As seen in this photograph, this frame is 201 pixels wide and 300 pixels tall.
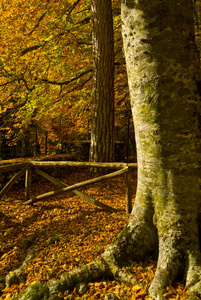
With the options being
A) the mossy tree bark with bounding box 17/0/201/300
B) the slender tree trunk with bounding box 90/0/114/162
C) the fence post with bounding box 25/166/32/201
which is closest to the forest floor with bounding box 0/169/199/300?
the mossy tree bark with bounding box 17/0/201/300

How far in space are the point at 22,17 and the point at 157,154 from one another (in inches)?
334

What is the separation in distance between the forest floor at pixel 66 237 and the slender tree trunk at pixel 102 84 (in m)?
1.11

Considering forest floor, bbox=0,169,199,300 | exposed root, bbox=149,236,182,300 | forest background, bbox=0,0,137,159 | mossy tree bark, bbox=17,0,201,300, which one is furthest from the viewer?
forest background, bbox=0,0,137,159

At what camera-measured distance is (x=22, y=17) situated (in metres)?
8.52

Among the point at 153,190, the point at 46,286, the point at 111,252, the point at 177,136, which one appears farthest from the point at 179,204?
the point at 46,286

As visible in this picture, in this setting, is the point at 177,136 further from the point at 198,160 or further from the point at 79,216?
the point at 79,216

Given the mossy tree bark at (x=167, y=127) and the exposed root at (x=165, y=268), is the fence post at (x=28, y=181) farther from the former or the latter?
the exposed root at (x=165, y=268)

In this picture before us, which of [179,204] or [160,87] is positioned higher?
[160,87]

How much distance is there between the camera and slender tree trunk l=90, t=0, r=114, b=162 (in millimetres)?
6500

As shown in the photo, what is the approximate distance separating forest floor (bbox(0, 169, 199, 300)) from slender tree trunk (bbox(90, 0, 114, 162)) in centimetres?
111

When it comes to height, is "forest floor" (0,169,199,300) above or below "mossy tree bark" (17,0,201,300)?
below

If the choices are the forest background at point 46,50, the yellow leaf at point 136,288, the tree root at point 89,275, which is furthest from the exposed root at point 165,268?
the forest background at point 46,50

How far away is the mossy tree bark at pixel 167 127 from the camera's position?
2557 mm

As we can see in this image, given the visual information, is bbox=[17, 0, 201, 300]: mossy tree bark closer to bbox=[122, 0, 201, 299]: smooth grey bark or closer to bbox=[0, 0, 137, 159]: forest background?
bbox=[122, 0, 201, 299]: smooth grey bark
